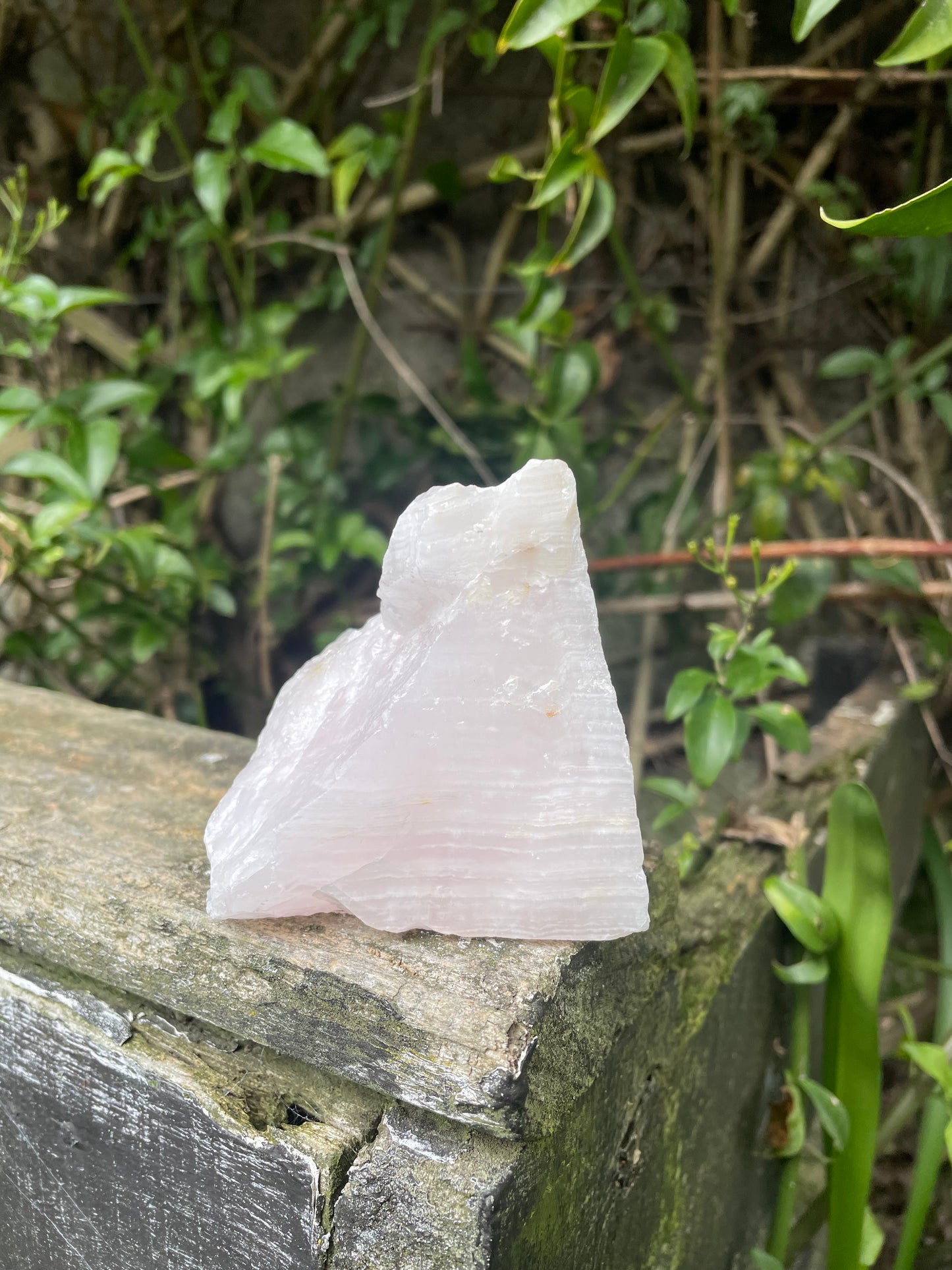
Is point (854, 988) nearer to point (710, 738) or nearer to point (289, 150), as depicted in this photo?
point (710, 738)

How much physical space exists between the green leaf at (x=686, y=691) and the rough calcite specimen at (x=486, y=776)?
26 cm

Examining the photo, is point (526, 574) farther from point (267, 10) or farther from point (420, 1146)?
point (267, 10)

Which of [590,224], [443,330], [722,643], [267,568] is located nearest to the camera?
[722,643]

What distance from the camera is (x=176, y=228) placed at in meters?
1.80

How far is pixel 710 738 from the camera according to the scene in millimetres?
792

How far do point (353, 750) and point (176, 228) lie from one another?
1.64m

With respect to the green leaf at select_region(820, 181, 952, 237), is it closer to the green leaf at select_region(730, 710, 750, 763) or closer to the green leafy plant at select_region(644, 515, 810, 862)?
the green leafy plant at select_region(644, 515, 810, 862)

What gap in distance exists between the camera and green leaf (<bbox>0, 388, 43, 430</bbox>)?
3.21 ft

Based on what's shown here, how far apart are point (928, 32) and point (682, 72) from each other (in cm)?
32

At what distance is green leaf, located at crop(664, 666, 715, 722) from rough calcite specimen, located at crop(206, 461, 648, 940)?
26cm

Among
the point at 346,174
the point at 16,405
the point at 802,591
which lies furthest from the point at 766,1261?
the point at 346,174

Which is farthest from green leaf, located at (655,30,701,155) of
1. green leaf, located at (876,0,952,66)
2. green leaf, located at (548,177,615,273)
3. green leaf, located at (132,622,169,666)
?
green leaf, located at (132,622,169,666)

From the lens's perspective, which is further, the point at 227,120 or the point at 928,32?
the point at 227,120

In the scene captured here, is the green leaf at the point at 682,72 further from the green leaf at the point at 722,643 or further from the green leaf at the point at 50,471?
the green leaf at the point at 50,471
